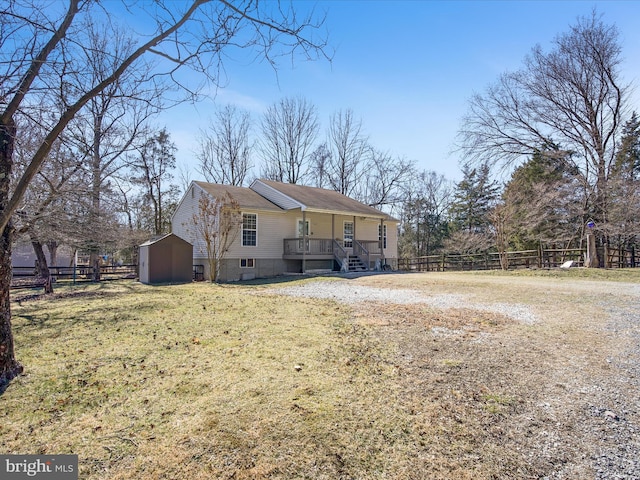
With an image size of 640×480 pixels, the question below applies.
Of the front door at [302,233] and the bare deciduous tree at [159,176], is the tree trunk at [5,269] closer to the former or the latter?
the front door at [302,233]

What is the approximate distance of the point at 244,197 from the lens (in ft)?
61.0

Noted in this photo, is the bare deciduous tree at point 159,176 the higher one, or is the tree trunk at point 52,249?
the bare deciduous tree at point 159,176

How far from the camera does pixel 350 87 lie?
8.51m

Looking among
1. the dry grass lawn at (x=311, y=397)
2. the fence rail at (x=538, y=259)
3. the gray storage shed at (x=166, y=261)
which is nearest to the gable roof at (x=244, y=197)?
the gray storage shed at (x=166, y=261)

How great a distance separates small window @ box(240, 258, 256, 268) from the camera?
17.5m

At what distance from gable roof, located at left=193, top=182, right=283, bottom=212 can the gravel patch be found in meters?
6.63

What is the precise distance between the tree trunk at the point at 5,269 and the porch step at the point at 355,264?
1601cm

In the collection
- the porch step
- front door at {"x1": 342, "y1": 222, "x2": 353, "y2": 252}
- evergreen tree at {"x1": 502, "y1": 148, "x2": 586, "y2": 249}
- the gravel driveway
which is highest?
evergreen tree at {"x1": 502, "y1": 148, "x2": 586, "y2": 249}

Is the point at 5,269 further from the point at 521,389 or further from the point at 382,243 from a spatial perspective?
the point at 382,243

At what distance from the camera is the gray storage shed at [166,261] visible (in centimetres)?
1542

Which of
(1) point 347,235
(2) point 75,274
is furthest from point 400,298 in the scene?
(2) point 75,274

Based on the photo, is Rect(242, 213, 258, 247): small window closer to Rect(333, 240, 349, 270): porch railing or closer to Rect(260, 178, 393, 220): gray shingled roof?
Rect(260, 178, 393, 220): gray shingled roof

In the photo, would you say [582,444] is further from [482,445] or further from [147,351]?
[147,351]

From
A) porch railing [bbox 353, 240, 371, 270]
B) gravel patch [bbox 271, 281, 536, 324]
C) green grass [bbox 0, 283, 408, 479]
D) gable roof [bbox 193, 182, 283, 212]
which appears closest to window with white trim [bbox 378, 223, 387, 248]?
porch railing [bbox 353, 240, 371, 270]
